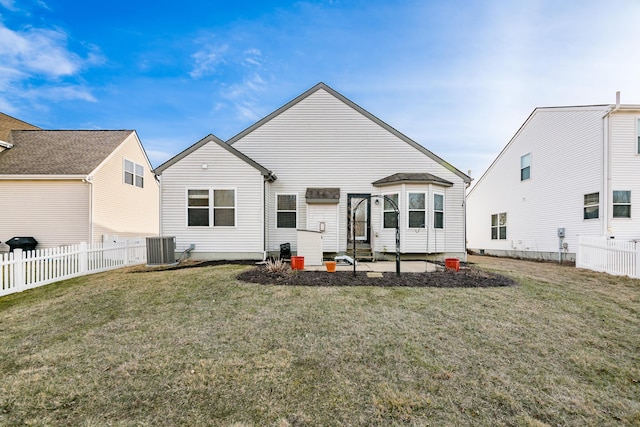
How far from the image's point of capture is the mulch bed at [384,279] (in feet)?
23.4

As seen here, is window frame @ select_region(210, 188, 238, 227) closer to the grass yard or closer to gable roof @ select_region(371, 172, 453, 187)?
the grass yard

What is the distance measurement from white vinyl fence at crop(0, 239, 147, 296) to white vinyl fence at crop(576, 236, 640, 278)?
54.8 feet

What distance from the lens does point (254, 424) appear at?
2441 mm

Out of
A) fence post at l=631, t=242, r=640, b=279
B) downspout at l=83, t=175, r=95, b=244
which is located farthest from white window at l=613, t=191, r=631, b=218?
downspout at l=83, t=175, r=95, b=244

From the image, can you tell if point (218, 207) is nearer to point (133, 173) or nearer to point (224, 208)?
point (224, 208)

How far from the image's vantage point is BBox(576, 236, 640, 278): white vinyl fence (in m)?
8.39

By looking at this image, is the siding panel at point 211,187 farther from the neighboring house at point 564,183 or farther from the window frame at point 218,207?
the neighboring house at point 564,183

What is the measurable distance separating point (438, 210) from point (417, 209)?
1.06 m

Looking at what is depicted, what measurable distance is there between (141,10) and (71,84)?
9.79 metres

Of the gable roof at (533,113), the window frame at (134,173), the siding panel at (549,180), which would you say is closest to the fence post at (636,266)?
the siding panel at (549,180)

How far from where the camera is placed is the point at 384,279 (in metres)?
7.63

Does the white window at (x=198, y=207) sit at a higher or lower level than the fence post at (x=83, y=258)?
higher

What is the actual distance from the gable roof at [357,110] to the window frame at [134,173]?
759 cm

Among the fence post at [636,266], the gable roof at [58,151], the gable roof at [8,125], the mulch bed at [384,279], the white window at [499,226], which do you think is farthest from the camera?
the white window at [499,226]
